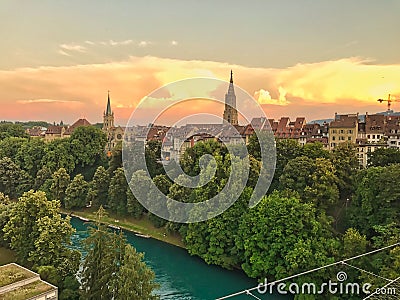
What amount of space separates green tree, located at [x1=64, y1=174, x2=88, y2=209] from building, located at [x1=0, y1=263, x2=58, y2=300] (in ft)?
41.4

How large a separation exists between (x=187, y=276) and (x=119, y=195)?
25.5ft

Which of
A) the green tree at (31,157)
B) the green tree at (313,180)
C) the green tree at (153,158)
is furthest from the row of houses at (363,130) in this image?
the green tree at (31,157)

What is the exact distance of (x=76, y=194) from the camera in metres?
21.2

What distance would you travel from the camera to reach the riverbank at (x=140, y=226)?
1654cm

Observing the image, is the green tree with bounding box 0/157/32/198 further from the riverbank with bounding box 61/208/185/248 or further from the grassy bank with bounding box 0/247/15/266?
the grassy bank with bounding box 0/247/15/266

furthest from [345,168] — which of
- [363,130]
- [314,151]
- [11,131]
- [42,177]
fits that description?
[11,131]

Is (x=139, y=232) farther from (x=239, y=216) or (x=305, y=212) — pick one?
(x=305, y=212)

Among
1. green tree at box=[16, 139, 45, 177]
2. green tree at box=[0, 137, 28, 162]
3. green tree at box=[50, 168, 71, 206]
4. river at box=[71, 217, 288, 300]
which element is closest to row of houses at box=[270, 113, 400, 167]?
river at box=[71, 217, 288, 300]

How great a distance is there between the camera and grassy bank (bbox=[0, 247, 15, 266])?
450 inches

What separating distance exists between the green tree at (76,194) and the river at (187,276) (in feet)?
17.8

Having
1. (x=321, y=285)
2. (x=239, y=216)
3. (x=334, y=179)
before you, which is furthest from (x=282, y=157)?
(x=321, y=285)

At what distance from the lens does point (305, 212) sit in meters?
11.8

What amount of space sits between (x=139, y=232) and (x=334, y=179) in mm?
8907

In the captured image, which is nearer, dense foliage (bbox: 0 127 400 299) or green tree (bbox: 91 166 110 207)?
dense foliage (bbox: 0 127 400 299)
